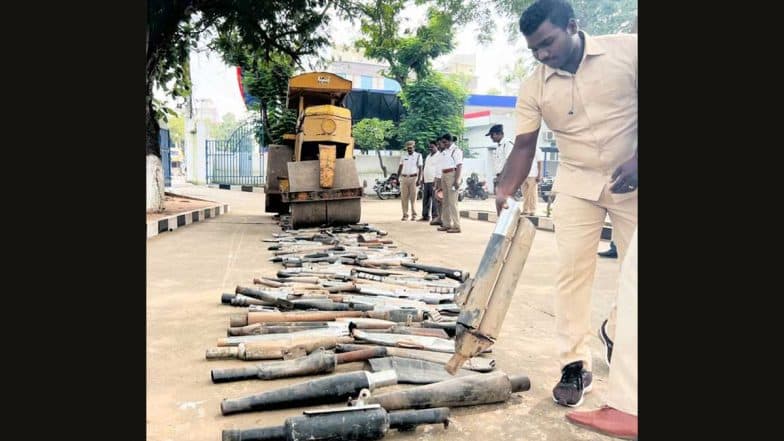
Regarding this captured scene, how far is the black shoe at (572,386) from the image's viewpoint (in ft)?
8.03

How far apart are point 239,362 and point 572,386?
5.43ft

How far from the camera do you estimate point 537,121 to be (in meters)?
2.40

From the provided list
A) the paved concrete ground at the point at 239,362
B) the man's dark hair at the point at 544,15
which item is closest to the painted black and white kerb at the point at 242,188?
the paved concrete ground at the point at 239,362

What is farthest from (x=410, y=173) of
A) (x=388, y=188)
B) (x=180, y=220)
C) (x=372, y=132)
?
(x=372, y=132)

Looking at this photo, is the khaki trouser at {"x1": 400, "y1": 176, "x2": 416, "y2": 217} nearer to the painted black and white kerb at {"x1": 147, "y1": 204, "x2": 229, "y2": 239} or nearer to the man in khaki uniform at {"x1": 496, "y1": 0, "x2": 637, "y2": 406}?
the painted black and white kerb at {"x1": 147, "y1": 204, "x2": 229, "y2": 239}

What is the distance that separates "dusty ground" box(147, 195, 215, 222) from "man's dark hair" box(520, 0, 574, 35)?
777cm

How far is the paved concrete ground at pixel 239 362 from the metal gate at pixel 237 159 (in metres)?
15.8

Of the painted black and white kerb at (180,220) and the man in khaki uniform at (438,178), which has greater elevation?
the man in khaki uniform at (438,178)

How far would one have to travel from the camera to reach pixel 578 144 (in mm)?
2281

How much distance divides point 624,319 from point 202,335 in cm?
261

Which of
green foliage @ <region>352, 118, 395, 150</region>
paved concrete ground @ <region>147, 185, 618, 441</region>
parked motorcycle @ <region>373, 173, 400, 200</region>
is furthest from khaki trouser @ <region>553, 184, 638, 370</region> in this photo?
parked motorcycle @ <region>373, 173, 400, 200</region>

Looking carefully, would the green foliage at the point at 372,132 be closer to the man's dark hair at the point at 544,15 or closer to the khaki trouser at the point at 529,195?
the khaki trouser at the point at 529,195

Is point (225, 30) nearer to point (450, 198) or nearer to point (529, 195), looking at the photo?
point (450, 198)

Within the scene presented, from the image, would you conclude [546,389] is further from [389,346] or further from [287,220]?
[287,220]
